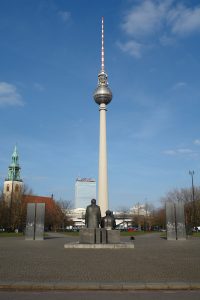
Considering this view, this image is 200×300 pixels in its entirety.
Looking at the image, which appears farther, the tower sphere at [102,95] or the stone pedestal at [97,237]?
the tower sphere at [102,95]

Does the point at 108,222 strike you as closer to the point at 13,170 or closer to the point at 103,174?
the point at 103,174

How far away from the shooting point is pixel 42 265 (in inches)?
520

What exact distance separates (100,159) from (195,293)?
43.6 meters

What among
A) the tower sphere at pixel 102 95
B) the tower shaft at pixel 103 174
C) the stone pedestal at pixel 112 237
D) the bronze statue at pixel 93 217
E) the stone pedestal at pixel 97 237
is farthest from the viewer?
the tower sphere at pixel 102 95

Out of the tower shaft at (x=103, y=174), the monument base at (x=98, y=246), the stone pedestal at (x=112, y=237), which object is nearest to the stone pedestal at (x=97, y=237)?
the monument base at (x=98, y=246)

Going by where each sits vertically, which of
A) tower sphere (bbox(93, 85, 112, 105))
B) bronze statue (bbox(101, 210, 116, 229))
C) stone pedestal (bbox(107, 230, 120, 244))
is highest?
tower sphere (bbox(93, 85, 112, 105))

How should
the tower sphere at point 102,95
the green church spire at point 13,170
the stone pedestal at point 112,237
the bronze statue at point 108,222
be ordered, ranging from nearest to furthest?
the stone pedestal at point 112,237
the bronze statue at point 108,222
the tower sphere at point 102,95
the green church spire at point 13,170

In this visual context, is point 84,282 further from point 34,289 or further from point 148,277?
point 148,277

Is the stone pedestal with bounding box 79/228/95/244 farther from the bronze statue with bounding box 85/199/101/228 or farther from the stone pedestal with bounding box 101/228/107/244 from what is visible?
the bronze statue with bounding box 85/199/101/228

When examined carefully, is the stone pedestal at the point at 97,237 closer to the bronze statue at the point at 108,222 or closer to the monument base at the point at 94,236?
the monument base at the point at 94,236

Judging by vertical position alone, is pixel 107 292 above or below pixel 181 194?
below

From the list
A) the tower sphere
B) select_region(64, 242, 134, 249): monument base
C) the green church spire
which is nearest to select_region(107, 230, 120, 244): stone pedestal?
select_region(64, 242, 134, 249): monument base

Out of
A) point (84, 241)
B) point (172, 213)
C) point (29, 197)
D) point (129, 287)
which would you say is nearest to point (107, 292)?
point (129, 287)

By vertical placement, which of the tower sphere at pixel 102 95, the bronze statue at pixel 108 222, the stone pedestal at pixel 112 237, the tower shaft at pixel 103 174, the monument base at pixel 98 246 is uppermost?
the tower sphere at pixel 102 95
